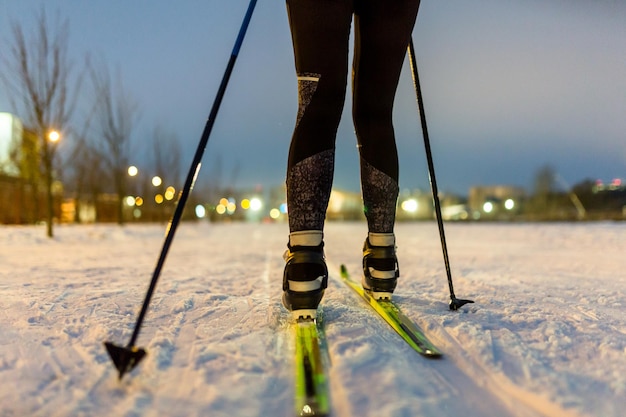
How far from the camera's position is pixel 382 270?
5.83 ft

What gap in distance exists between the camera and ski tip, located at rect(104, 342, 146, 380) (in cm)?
103

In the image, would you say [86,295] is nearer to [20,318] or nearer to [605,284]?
[20,318]

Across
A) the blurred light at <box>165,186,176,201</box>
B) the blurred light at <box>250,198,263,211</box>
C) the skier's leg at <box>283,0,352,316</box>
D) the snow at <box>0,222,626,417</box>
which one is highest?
the blurred light at <box>250,198,263,211</box>

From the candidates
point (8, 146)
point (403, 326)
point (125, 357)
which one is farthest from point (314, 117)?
point (8, 146)

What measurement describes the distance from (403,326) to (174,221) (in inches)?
33.0

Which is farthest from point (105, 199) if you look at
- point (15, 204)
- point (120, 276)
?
point (120, 276)

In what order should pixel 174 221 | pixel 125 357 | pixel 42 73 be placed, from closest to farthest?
pixel 125 357
pixel 174 221
pixel 42 73

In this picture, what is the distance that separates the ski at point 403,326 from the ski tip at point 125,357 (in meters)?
0.75

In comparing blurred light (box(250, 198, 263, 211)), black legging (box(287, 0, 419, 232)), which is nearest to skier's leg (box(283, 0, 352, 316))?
black legging (box(287, 0, 419, 232))

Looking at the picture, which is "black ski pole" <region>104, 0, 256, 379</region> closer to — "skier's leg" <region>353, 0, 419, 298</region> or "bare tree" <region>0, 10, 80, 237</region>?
"skier's leg" <region>353, 0, 419, 298</region>

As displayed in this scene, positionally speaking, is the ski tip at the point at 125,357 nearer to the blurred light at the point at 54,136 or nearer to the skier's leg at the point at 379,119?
the skier's leg at the point at 379,119

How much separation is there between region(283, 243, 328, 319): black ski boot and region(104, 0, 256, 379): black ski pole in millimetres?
416

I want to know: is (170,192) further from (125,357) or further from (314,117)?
(125,357)

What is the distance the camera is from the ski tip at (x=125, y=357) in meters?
1.03
